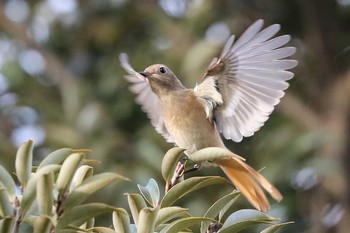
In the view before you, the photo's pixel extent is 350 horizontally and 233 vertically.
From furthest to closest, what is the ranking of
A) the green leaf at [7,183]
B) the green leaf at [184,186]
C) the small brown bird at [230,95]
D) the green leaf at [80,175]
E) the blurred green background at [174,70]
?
the blurred green background at [174,70], the small brown bird at [230,95], the green leaf at [184,186], the green leaf at [80,175], the green leaf at [7,183]

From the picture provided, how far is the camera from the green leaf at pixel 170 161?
78.4 inches

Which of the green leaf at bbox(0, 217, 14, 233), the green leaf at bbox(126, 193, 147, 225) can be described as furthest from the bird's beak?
the green leaf at bbox(0, 217, 14, 233)

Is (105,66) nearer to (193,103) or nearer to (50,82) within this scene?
(50,82)

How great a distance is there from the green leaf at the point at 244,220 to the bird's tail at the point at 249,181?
0.88ft

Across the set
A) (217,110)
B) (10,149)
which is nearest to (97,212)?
(217,110)

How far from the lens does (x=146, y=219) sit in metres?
1.76

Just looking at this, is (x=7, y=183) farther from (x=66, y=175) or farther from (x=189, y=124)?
(x=189, y=124)

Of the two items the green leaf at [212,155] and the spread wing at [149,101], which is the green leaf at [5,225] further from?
the spread wing at [149,101]

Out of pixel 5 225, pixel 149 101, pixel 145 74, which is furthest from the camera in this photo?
pixel 149 101

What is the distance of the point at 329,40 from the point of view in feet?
19.1

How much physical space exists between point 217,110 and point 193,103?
0.09 meters

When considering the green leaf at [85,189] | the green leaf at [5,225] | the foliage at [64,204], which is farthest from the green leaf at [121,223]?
the green leaf at [5,225]

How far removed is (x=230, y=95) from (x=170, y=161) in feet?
3.05

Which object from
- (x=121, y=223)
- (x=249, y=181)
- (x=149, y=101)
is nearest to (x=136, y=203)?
(x=121, y=223)
